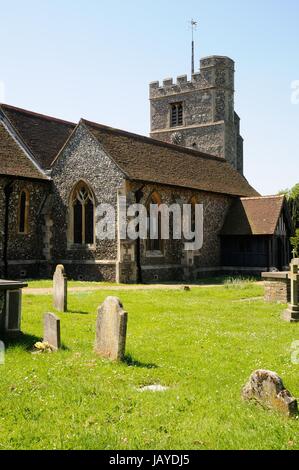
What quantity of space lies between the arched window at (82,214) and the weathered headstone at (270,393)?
17.3m

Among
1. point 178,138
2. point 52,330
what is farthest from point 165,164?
point 52,330

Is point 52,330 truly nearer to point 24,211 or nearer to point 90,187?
point 90,187

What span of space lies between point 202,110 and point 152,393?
36311mm

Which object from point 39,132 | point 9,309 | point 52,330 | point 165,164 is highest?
point 39,132

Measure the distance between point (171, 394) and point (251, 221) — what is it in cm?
2189

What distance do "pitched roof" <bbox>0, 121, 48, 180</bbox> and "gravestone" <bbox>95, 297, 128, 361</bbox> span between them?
14985 millimetres

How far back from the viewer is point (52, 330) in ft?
27.1

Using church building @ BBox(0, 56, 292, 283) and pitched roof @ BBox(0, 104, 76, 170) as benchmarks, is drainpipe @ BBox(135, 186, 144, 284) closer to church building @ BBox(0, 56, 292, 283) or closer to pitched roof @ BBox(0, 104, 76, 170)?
church building @ BBox(0, 56, 292, 283)

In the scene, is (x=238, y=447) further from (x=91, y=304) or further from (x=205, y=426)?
(x=91, y=304)

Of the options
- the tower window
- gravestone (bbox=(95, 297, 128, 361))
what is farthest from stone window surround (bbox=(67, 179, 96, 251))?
the tower window

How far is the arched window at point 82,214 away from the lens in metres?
22.5

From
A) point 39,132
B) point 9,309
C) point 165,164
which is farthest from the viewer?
point 39,132

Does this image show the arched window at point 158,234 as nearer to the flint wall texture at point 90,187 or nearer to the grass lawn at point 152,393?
the flint wall texture at point 90,187

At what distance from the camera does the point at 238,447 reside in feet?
14.6
